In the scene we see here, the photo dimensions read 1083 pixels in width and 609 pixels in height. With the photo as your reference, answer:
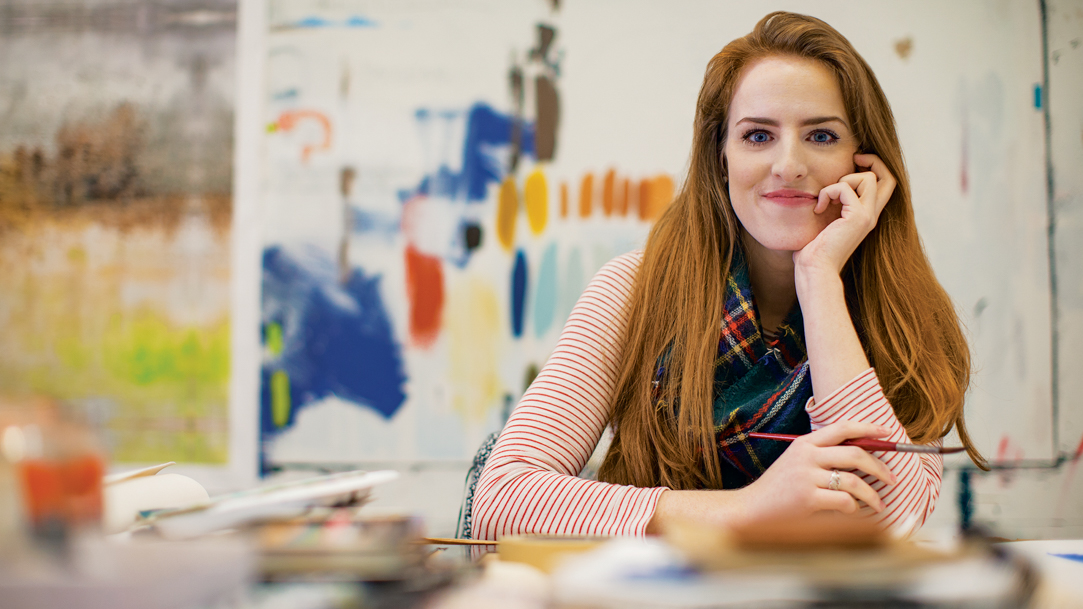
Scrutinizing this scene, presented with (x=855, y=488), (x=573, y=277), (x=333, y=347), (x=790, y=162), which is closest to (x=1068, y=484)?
(x=573, y=277)

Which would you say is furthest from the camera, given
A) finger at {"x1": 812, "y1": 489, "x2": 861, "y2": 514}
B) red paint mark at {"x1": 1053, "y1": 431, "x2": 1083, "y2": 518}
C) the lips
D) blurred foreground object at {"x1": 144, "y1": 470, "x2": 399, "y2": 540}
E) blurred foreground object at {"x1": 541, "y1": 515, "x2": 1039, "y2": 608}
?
red paint mark at {"x1": 1053, "y1": 431, "x2": 1083, "y2": 518}

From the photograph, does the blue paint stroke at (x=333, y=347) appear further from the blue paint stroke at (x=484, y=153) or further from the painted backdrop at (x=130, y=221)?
the blue paint stroke at (x=484, y=153)

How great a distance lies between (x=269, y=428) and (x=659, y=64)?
6.10 feet

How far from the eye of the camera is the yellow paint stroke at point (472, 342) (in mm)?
2318

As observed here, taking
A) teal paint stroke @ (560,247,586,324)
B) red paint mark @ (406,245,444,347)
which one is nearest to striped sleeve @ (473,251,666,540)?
teal paint stroke @ (560,247,586,324)

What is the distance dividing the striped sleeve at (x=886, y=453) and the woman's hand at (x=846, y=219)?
200 millimetres

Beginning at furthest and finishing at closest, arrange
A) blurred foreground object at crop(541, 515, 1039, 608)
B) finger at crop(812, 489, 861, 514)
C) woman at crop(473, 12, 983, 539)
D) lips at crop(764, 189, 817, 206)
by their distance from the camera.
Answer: lips at crop(764, 189, 817, 206)
woman at crop(473, 12, 983, 539)
finger at crop(812, 489, 861, 514)
blurred foreground object at crop(541, 515, 1039, 608)

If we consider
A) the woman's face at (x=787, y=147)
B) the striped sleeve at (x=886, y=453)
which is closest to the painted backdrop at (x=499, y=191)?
the woman's face at (x=787, y=147)

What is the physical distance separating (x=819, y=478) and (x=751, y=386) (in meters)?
0.34

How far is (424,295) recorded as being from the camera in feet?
7.63

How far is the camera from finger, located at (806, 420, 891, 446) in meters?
0.74

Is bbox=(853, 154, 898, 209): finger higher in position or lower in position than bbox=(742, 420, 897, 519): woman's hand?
higher

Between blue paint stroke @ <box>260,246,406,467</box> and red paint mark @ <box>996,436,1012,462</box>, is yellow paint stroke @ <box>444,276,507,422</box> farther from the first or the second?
red paint mark @ <box>996,436,1012,462</box>

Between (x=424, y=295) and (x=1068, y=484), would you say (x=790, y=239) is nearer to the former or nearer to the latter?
(x=424, y=295)
